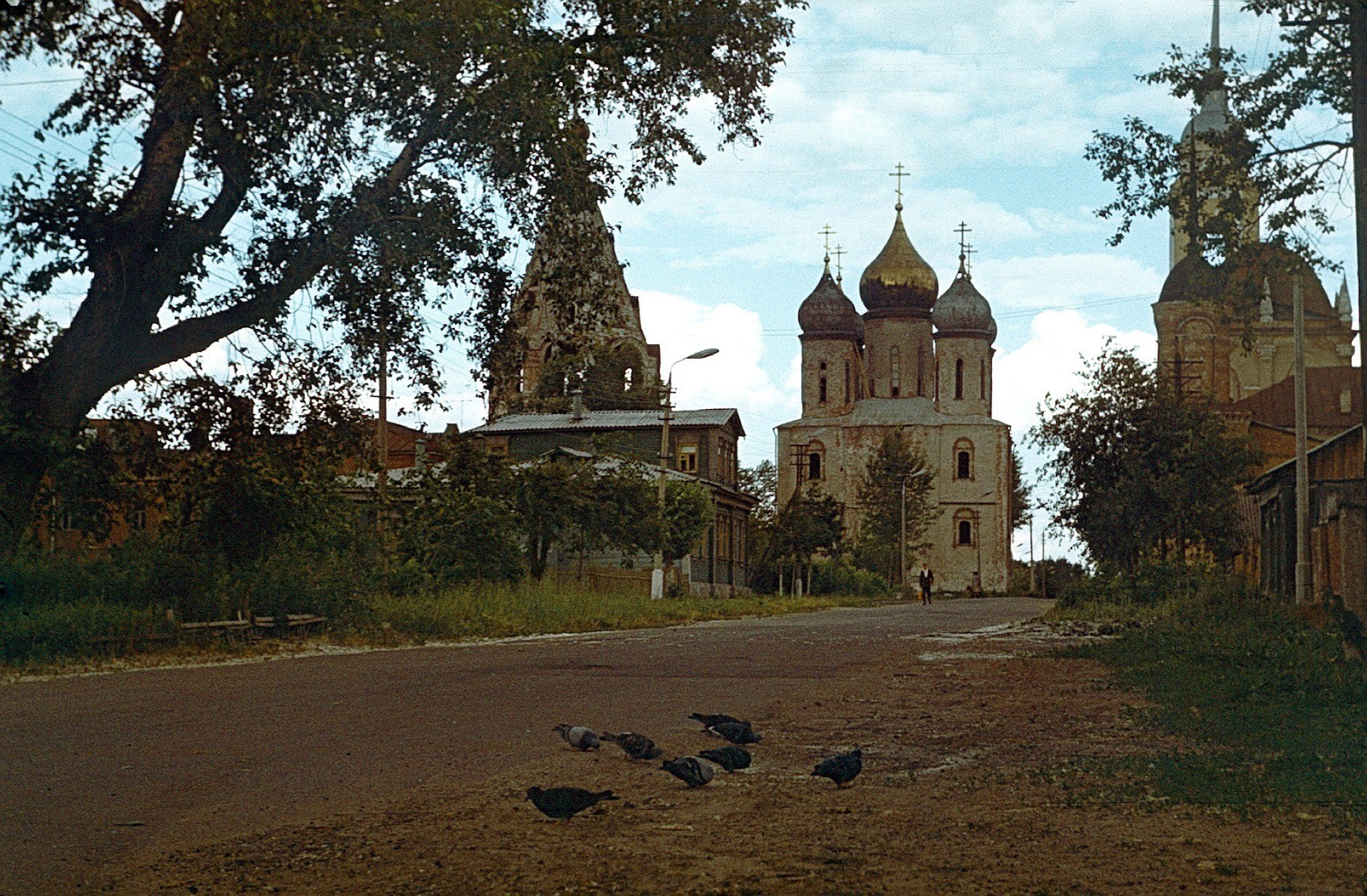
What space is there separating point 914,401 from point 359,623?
85086mm

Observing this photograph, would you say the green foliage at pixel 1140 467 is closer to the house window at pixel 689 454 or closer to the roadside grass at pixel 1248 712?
the roadside grass at pixel 1248 712

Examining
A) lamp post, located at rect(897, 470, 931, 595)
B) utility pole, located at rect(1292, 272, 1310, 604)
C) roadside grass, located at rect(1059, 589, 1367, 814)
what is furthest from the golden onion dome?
roadside grass, located at rect(1059, 589, 1367, 814)

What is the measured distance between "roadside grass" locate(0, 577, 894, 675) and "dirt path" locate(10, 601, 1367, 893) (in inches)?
315

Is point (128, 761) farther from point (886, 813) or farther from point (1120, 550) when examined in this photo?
point (1120, 550)

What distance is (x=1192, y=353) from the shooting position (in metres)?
91.4

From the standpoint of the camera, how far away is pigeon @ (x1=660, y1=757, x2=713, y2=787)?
313 inches

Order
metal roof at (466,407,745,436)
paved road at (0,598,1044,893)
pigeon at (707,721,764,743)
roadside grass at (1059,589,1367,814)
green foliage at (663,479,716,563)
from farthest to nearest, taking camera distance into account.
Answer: metal roof at (466,407,745,436)
green foliage at (663,479,716,563)
pigeon at (707,721,764,743)
roadside grass at (1059,589,1367,814)
paved road at (0,598,1044,893)

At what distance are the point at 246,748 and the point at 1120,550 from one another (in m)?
28.6

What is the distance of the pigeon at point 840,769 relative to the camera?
7992 mm

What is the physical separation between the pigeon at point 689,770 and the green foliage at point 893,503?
3210 inches

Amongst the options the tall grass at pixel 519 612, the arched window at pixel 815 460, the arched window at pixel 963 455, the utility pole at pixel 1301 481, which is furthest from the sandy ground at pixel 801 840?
the arched window at pixel 963 455

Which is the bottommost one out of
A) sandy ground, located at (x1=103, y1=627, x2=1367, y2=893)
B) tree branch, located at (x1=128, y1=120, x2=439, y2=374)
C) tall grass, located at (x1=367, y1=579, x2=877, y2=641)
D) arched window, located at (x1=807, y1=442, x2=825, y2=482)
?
sandy ground, located at (x1=103, y1=627, x2=1367, y2=893)

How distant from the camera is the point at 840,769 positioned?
7.98m

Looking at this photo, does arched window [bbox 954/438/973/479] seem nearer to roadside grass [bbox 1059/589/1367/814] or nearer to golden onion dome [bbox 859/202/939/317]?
golden onion dome [bbox 859/202/939/317]
